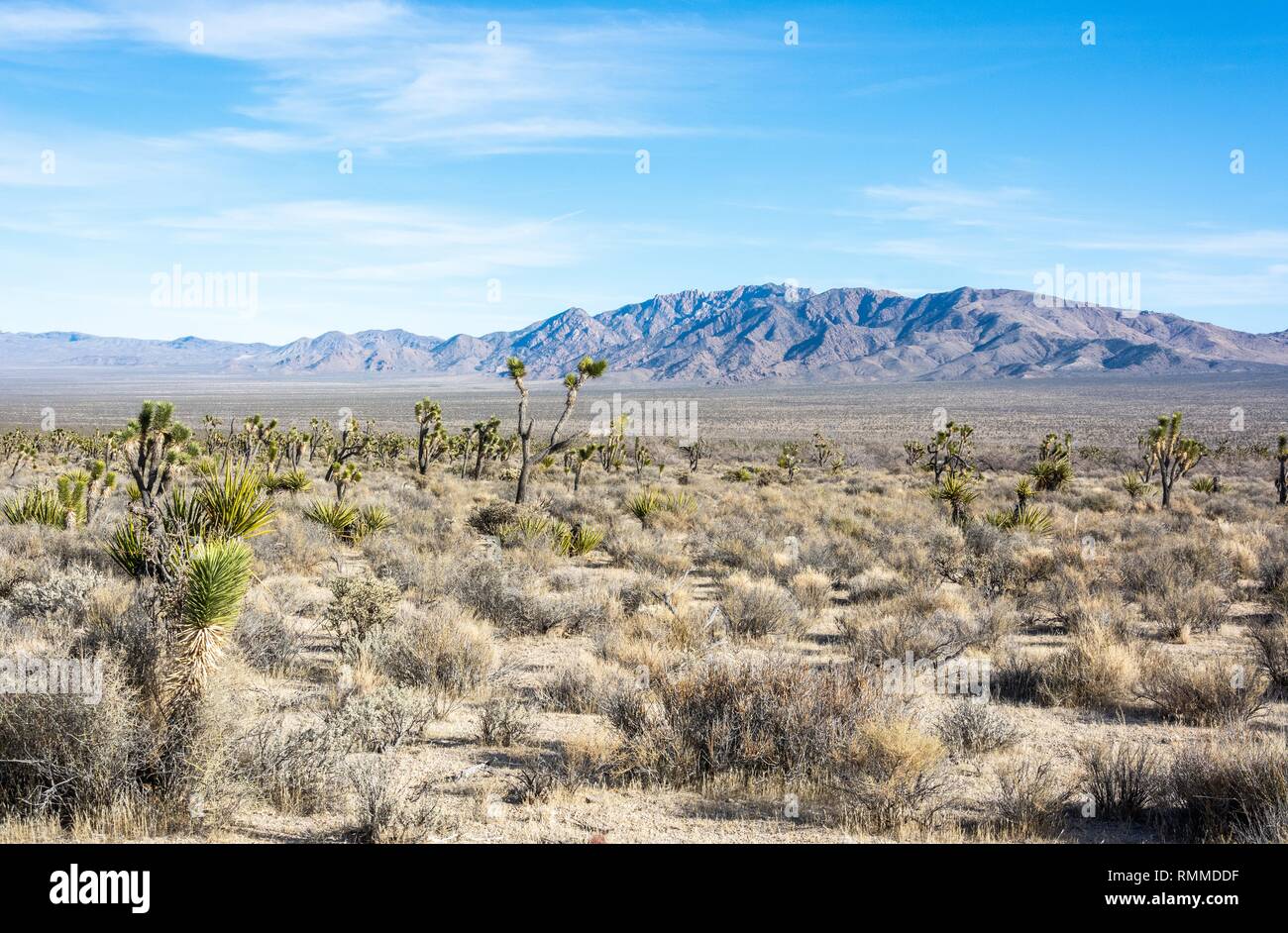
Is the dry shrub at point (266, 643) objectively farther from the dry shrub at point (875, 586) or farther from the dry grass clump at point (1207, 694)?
the dry grass clump at point (1207, 694)

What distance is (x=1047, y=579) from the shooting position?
12.6 m

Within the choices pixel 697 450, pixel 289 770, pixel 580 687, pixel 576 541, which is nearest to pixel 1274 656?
pixel 580 687

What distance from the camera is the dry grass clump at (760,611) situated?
9961 mm

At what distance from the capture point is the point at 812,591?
1170 cm

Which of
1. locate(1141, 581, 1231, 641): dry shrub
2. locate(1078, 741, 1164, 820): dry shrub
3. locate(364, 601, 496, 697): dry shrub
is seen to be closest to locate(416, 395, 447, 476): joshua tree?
locate(364, 601, 496, 697): dry shrub

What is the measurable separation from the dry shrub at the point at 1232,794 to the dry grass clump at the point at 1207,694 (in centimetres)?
181

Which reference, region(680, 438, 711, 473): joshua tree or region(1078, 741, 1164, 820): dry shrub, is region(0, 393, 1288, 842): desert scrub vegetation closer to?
region(1078, 741, 1164, 820): dry shrub

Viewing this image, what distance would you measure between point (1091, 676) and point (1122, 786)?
2734 mm

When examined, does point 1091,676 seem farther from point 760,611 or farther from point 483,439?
point 483,439

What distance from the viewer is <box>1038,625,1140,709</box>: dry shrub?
767cm

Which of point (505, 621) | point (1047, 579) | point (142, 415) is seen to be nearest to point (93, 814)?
point (505, 621)

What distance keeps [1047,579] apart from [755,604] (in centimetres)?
528

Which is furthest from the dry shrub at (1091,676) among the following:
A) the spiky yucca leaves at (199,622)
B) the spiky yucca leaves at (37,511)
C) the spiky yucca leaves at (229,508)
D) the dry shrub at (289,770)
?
the spiky yucca leaves at (37,511)
